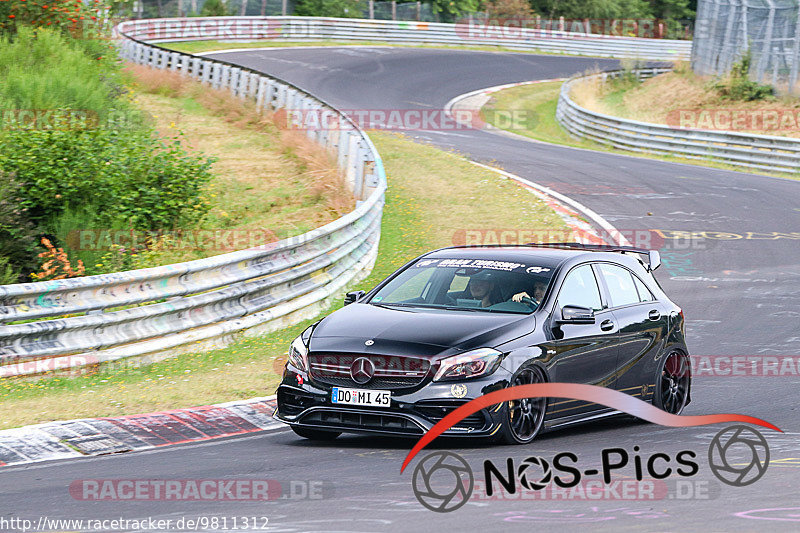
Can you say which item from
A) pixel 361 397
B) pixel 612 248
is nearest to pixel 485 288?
pixel 361 397

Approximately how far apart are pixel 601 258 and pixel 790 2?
2770cm

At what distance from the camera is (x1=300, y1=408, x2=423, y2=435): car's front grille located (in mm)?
7629

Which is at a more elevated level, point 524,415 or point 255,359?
point 524,415

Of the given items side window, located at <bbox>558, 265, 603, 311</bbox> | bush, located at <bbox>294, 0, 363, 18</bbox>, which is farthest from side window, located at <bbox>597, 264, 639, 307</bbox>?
bush, located at <bbox>294, 0, 363, 18</bbox>

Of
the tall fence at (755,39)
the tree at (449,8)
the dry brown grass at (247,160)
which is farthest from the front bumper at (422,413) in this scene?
the tree at (449,8)

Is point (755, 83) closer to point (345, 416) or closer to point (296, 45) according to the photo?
point (296, 45)

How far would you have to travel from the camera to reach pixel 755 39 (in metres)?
36.1

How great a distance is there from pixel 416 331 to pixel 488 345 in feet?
1.79

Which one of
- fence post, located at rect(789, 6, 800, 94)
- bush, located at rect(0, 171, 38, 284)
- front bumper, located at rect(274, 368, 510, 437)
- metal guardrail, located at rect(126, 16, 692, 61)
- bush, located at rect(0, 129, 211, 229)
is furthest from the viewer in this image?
metal guardrail, located at rect(126, 16, 692, 61)

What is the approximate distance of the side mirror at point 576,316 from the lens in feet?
27.6

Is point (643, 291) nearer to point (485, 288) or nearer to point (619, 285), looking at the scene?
point (619, 285)

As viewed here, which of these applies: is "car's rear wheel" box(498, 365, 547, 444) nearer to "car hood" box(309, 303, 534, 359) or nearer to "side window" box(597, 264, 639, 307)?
"car hood" box(309, 303, 534, 359)

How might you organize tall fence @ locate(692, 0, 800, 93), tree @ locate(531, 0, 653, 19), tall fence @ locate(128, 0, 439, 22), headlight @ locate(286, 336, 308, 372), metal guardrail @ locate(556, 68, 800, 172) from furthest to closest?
1. tree @ locate(531, 0, 653, 19)
2. tall fence @ locate(128, 0, 439, 22)
3. tall fence @ locate(692, 0, 800, 93)
4. metal guardrail @ locate(556, 68, 800, 172)
5. headlight @ locate(286, 336, 308, 372)

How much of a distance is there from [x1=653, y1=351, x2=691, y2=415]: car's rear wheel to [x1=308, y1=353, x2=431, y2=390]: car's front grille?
2750 mm
